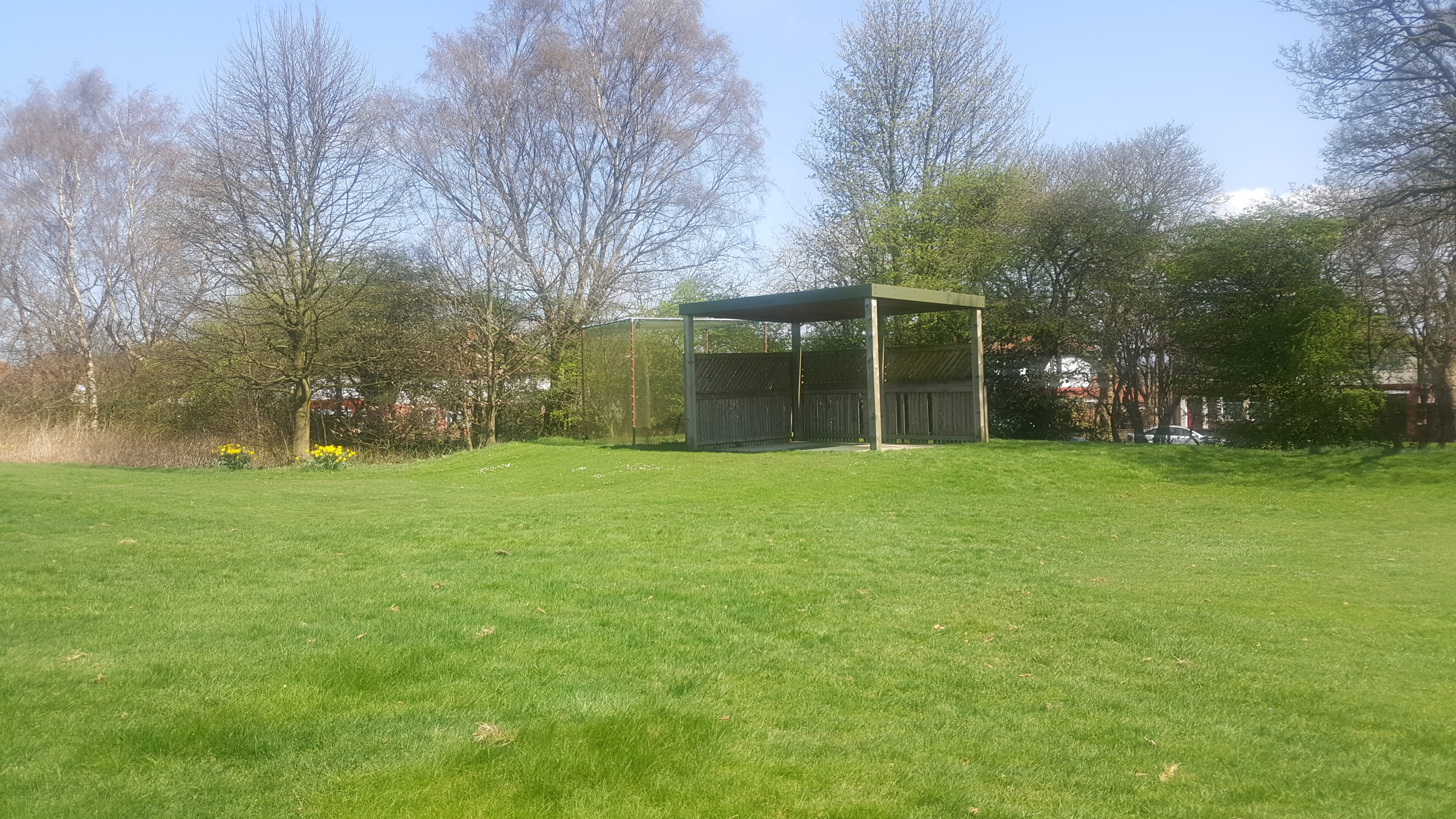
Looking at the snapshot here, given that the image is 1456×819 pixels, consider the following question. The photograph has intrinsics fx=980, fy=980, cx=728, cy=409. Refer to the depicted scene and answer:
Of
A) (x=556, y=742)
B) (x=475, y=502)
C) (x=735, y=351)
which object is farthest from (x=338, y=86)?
(x=556, y=742)

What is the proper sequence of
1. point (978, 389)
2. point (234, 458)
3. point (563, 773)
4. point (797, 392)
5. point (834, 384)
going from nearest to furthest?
point (563, 773), point (978, 389), point (234, 458), point (834, 384), point (797, 392)

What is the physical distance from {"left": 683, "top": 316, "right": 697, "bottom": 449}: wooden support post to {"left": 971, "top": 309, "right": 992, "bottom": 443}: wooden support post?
5.60 metres

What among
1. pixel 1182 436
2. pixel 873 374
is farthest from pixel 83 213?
pixel 1182 436

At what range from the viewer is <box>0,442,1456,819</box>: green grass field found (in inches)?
145

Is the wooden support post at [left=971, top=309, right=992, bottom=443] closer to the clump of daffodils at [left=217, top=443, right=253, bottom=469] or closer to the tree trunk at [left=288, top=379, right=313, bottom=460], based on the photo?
the clump of daffodils at [left=217, top=443, right=253, bottom=469]

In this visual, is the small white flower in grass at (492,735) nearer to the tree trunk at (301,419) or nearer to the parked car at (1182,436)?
the parked car at (1182,436)

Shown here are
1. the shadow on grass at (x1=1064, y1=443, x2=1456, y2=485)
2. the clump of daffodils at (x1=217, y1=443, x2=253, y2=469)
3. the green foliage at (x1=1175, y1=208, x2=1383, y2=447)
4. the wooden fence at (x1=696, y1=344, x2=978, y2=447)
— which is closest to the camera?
the shadow on grass at (x1=1064, y1=443, x2=1456, y2=485)

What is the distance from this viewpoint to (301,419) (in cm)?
2397

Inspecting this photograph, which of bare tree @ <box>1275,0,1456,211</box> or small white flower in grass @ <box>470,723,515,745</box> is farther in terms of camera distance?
bare tree @ <box>1275,0,1456,211</box>

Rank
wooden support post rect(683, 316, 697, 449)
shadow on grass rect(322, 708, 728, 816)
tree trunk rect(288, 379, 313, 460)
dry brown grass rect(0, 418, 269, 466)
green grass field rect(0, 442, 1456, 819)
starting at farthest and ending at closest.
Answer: tree trunk rect(288, 379, 313, 460), dry brown grass rect(0, 418, 269, 466), wooden support post rect(683, 316, 697, 449), green grass field rect(0, 442, 1456, 819), shadow on grass rect(322, 708, 728, 816)

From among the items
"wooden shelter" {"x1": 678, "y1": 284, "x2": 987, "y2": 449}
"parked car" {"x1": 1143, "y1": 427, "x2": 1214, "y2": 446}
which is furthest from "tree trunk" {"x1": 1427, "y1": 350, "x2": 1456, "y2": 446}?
"wooden shelter" {"x1": 678, "y1": 284, "x2": 987, "y2": 449}

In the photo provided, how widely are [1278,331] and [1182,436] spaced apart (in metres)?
3.35

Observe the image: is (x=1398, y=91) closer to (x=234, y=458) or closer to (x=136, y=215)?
(x=234, y=458)

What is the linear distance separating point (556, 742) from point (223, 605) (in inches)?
137
